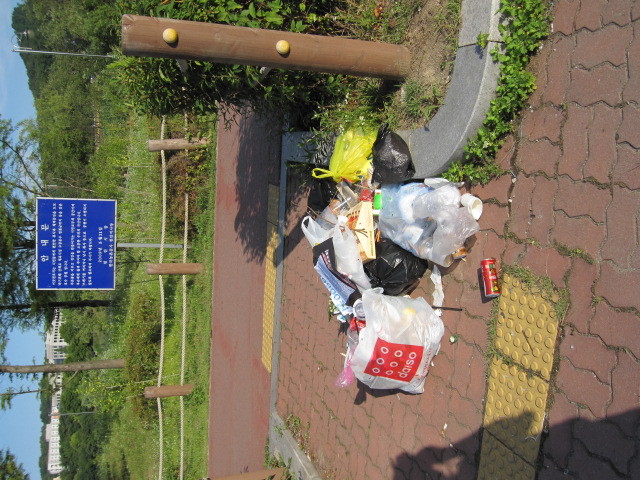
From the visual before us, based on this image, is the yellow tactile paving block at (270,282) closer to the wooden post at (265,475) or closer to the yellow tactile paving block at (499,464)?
the wooden post at (265,475)

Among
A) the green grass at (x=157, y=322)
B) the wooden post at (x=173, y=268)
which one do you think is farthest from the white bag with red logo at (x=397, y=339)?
the green grass at (x=157, y=322)

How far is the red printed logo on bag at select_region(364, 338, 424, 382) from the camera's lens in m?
4.01

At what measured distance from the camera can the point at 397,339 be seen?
401 centimetres

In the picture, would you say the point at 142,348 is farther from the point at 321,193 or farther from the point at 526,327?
the point at 526,327

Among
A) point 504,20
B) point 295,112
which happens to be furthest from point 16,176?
point 504,20

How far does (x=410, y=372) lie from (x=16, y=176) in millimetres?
11309

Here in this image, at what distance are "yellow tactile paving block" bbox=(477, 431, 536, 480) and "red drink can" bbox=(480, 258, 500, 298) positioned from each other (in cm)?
100

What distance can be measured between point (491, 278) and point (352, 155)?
164 cm

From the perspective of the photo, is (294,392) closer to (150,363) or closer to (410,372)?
(410,372)

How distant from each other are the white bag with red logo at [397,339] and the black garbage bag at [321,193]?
5.05 ft

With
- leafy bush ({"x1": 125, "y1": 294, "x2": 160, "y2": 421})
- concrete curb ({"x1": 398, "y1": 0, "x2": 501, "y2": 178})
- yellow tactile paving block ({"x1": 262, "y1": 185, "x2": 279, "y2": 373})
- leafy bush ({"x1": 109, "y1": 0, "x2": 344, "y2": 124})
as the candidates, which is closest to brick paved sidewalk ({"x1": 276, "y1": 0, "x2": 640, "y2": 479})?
concrete curb ({"x1": 398, "y1": 0, "x2": 501, "y2": 178})

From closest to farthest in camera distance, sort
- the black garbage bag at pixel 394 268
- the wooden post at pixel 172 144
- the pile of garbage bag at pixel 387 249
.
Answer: the pile of garbage bag at pixel 387 249 → the black garbage bag at pixel 394 268 → the wooden post at pixel 172 144

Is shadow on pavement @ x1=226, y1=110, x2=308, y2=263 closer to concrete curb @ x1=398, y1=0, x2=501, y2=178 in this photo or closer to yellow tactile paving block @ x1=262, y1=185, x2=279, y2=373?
yellow tactile paving block @ x1=262, y1=185, x2=279, y2=373

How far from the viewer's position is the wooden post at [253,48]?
3098mm
